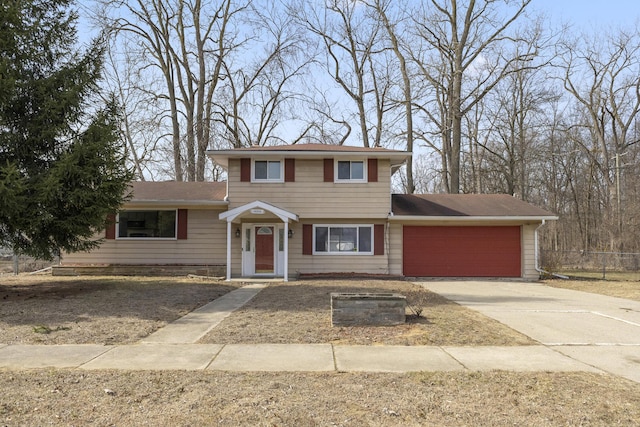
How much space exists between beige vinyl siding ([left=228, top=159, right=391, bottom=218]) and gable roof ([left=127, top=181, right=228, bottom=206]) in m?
1.03

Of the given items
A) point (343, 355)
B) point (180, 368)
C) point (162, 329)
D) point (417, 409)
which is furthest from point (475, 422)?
point (162, 329)

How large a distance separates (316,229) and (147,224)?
6.43 m

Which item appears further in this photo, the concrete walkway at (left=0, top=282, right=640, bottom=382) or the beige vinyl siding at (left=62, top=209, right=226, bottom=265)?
the beige vinyl siding at (left=62, top=209, right=226, bottom=265)

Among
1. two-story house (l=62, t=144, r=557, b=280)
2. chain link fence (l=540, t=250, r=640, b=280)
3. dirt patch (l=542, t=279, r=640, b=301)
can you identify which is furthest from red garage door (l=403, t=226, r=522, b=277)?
chain link fence (l=540, t=250, r=640, b=280)

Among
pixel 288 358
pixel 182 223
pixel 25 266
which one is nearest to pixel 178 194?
pixel 182 223

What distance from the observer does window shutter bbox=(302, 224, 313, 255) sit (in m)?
17.7

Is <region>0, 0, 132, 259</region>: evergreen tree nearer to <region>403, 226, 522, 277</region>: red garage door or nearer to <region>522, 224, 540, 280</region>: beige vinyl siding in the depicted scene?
<region>403, 226, 522, 277</region>: red garage door

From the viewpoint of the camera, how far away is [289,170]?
1758cm

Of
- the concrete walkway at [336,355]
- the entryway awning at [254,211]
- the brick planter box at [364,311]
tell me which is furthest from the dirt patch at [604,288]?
the entryway awning at [254,211]

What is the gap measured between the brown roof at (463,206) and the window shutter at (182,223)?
25.8 feet

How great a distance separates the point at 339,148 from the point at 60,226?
32.9 feet

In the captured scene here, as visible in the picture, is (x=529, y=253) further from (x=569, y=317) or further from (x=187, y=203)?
(x=187, y=203)

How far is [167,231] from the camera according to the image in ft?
58.5

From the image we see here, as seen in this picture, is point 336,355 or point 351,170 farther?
point 351,170
